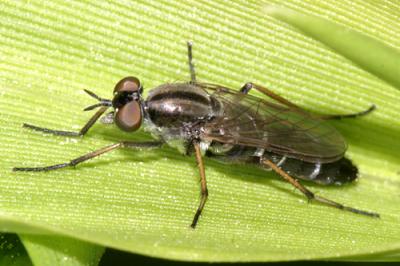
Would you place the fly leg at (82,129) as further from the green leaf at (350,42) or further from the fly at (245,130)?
the green leaf at (350,42)

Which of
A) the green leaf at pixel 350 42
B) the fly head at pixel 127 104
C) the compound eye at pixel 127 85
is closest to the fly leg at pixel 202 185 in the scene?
the fly head at pixel 127 104

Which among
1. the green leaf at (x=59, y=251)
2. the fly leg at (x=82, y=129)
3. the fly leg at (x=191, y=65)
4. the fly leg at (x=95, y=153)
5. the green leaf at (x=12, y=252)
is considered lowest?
the green leaf at (x=12, y=252)

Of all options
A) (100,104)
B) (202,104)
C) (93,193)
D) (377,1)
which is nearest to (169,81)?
(202,104)

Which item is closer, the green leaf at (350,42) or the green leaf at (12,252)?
the green leaf at (350,42)

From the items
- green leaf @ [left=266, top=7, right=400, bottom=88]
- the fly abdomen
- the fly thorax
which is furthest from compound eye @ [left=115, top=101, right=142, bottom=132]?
green leaf @ [left=266, top=7, right=400, bottom=88]

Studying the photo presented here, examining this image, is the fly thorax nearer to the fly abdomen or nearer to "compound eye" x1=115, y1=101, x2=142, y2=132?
"compound eye" x1=115, y1=101, x2=142, y2=132

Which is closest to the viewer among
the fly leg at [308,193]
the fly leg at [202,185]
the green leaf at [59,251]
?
the green leaf at [59,251]

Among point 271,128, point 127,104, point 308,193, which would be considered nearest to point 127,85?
point 127,104

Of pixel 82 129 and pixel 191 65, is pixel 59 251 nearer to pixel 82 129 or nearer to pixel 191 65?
pixel 82 129
